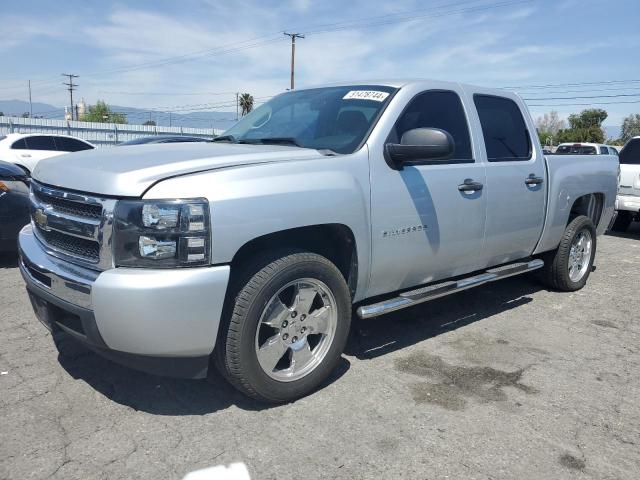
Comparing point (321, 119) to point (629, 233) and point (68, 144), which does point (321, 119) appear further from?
point (68, 144)

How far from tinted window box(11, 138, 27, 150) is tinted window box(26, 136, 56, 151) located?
0.09 meters

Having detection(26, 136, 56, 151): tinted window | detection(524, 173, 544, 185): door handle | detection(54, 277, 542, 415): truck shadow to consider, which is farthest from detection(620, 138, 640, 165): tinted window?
detection(26, 136, 56, 151): tinted window

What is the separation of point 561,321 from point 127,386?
369cm

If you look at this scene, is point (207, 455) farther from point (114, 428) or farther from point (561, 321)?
point (561, 321)

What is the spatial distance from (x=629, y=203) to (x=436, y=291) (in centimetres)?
751

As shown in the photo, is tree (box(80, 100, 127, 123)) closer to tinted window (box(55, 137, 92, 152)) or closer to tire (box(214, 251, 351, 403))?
tinted window (box(55, 137, 92, 152))

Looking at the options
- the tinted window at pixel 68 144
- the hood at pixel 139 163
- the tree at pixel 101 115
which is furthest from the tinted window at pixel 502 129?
the tree at pixel 101 115

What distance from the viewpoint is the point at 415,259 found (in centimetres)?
380

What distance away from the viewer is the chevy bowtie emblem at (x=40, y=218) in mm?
3191

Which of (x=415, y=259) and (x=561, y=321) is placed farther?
(x=561, y=321)

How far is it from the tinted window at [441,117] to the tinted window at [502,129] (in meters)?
0.26

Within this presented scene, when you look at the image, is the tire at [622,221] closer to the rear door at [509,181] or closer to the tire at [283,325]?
the rear door at [509,181]

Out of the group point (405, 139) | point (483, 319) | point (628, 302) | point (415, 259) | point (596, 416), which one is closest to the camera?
point (596, 416)

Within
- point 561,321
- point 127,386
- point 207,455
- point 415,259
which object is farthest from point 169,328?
point 561,321
